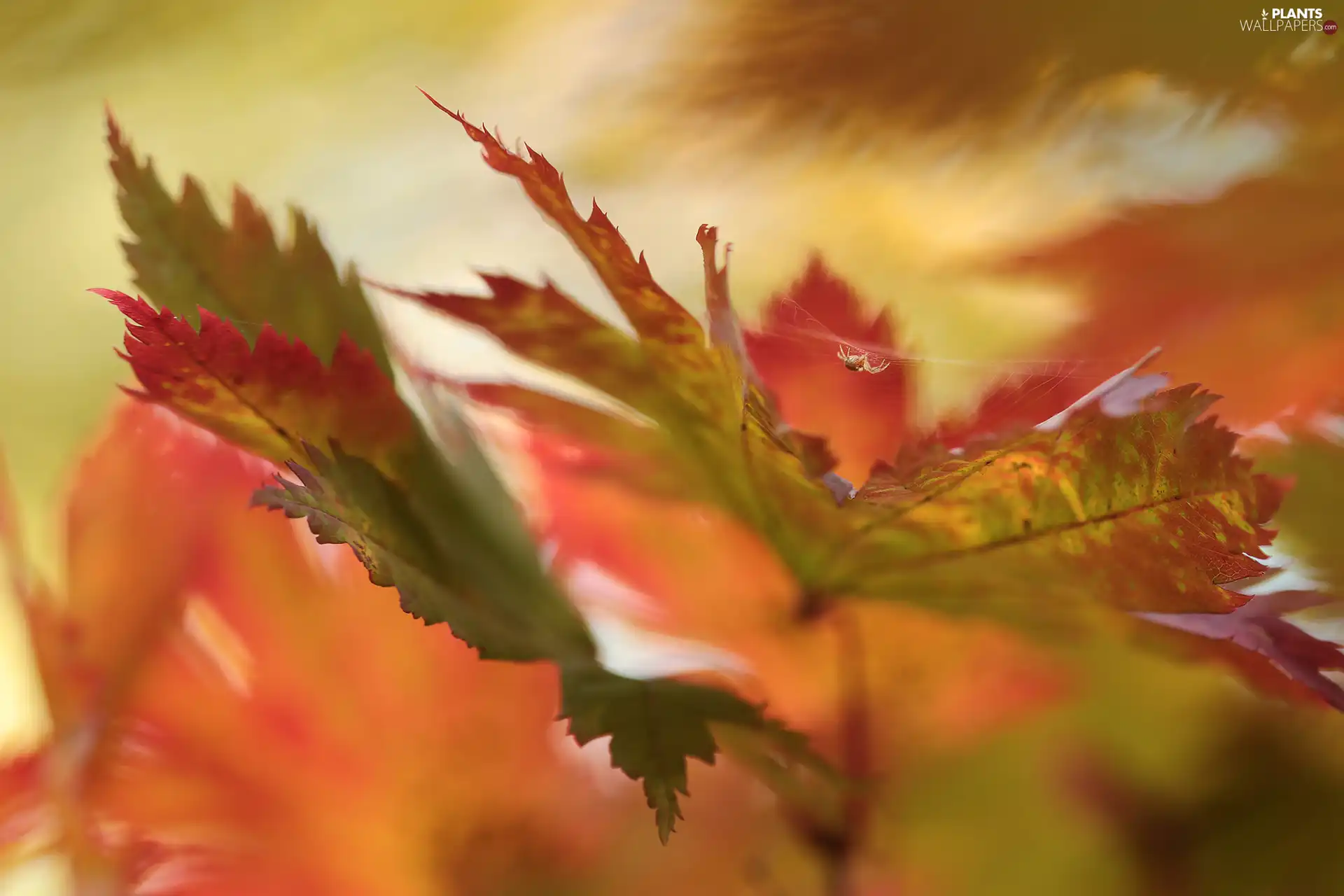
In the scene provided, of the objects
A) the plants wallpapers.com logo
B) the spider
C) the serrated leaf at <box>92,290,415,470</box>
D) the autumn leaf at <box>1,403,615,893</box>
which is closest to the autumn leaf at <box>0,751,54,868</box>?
the autumn leaf at <box>1,403,615,893</box>

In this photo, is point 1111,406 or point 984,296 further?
point 984,296

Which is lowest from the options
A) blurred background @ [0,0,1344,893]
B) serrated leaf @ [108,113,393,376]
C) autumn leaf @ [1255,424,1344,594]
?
autumn leaf @ [1255,424,1344,594]

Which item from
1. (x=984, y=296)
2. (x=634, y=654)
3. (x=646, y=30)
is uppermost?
(x=646, y=30)

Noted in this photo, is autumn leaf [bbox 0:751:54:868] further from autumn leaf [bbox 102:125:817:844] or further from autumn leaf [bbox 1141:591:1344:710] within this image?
autumn leaf [bbox 1141:591:1344:710]

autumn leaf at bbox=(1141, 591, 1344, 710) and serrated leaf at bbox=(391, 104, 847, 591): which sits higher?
serrated leaf at bbox=(391, 104, 847, 591)

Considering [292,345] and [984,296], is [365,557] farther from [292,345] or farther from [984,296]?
[984,296]

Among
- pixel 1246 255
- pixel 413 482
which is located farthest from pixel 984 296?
pixel 413 482

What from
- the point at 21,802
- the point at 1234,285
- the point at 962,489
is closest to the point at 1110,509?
the point at 962,489
